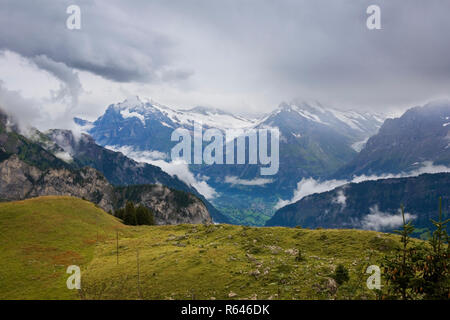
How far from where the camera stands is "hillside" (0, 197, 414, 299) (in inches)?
1556

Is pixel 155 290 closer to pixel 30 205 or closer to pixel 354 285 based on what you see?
pixel 354 285

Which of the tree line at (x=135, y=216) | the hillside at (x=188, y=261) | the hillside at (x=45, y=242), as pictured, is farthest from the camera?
the tree line at (x=135, y=216)

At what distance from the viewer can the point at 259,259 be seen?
50.6 meters

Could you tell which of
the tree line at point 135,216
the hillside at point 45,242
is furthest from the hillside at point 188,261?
the tree line at point 135,216

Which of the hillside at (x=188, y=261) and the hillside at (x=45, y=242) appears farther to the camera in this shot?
the hillside at (x=45, y=242)

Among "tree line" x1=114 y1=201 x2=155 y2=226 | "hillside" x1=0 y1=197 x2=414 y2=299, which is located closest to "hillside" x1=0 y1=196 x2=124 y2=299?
"hillside" x1=0 y1=197 x2=414 y2=299

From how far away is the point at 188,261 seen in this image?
52.2 metres

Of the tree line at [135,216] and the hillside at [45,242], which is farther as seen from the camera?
the tree line at [135,216]

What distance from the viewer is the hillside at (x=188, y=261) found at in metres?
39.5

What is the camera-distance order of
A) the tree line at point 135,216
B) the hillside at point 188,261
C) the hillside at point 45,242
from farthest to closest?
the tree line at point 135,216 → the hillside at point 45,242 → the hillside at point 188,261

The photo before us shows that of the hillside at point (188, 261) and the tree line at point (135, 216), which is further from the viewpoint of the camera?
the tree line at point (135, 216)

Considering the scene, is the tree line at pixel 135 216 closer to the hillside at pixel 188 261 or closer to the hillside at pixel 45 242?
the hillside at pixel 45 242

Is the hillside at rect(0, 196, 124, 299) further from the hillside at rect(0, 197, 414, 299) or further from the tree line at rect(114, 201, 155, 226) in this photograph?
the tree line at rect(114, 201, 155, 226)
